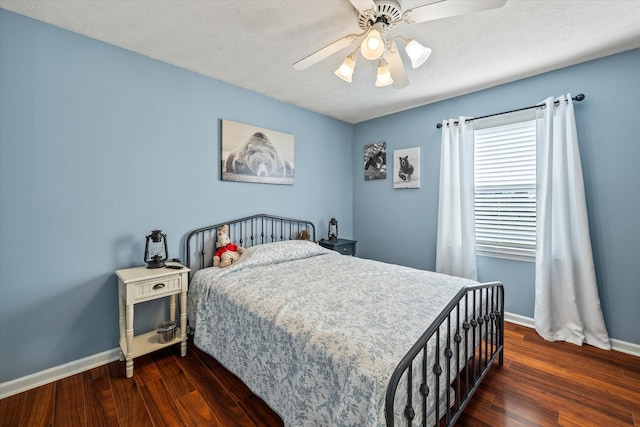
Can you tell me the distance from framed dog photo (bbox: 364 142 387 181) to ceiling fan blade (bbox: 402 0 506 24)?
8.02 ft

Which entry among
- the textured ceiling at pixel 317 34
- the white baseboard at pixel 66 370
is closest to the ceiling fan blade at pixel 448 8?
the textured ceiling at pixel 317 34

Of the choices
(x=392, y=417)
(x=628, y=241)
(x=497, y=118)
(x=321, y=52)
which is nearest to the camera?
(x=392, y=417)

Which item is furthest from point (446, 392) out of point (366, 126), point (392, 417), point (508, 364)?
point (366, 126)

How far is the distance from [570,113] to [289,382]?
3116mm

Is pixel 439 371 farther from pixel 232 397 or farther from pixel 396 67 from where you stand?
pixel 396 67

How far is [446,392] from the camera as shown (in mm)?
1392

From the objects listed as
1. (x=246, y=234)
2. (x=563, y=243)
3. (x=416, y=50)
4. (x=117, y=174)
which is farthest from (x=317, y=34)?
(x=563, y=243)

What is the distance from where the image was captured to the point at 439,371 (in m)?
1.24

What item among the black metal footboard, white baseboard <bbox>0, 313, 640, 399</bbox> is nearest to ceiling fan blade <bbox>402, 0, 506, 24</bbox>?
the black metal footboard

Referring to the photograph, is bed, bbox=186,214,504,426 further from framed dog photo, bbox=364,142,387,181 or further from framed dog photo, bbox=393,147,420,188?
framed dog photo, bbox=364,142,387,181

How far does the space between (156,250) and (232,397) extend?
4.41 feet

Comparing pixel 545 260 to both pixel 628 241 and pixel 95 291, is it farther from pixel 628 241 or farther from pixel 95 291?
pixel 95 291

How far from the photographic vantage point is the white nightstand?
194cm

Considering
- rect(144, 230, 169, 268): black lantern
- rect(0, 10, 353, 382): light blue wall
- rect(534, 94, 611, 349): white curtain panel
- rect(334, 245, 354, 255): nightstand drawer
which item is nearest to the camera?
rect(0, 10, 353, 382): light blue wall
